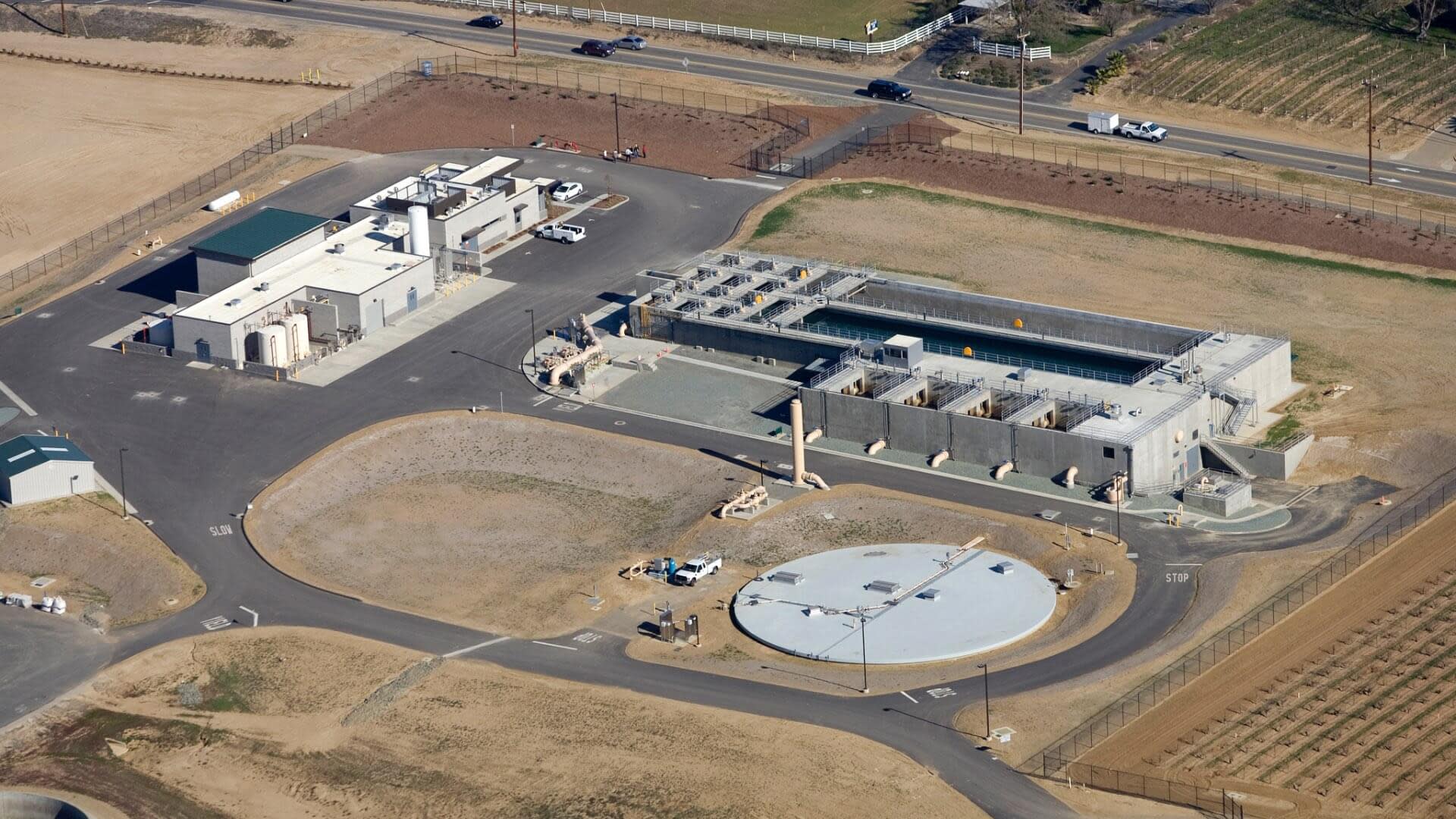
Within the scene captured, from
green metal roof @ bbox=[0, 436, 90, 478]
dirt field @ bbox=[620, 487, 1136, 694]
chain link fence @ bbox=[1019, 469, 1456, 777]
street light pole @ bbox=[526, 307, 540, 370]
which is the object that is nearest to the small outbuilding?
green metal roof @ bbox=[0, 436, 90, 478]

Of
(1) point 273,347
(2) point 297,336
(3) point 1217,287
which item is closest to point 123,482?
(1) point 273,347

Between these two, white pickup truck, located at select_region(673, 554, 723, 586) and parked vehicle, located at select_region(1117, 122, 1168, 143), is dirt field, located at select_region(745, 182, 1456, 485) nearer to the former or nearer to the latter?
parked vehicle, located at select_region(1117, 122, 1168, 143)

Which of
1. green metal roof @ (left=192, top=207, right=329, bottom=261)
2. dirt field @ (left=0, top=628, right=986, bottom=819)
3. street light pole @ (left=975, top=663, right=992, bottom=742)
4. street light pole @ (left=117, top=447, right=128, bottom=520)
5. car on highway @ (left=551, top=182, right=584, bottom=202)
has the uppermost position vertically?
green metal roof @ (left=192, top=207, right=329, bottom=261)

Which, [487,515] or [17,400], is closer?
[487,515]

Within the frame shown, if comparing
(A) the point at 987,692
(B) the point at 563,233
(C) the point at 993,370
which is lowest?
(A) the point at 987,692

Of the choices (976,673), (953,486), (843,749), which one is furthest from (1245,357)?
(843,749)

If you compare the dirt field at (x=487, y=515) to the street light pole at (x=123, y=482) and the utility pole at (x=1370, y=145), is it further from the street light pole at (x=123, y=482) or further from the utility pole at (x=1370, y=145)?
the utility pole at (x=1370, y=145)

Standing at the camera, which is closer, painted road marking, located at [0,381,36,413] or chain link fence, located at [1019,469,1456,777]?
chain link fence, located at [1019,469,1456,777]

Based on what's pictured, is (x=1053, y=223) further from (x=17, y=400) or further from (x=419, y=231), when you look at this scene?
(x=17, y=400)
